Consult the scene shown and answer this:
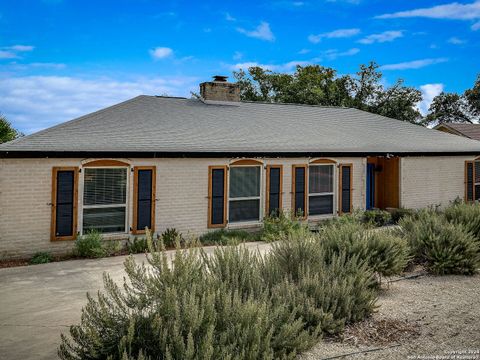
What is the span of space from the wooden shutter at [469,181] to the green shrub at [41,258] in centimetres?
1641

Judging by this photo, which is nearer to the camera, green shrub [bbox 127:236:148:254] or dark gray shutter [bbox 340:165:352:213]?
green shrub [bbox 127:236:148:254]

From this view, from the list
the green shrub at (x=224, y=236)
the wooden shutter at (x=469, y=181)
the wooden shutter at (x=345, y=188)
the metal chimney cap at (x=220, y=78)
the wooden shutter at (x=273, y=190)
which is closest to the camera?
the green shrub at (x=224, y=236)

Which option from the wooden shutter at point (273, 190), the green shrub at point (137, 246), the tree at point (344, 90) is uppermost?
the tree at point (344, 90)

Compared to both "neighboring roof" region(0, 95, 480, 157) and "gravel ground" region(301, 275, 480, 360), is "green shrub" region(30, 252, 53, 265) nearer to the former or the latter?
"neighboring roof" region(0, 95, 480, 157)

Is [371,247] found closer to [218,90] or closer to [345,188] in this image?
[345,188]

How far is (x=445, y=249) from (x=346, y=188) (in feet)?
22.8

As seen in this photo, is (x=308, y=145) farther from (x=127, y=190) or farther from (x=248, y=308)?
(x=248, y=308)

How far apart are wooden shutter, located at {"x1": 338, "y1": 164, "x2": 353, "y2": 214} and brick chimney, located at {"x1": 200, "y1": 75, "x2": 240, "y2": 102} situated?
5.90 meters

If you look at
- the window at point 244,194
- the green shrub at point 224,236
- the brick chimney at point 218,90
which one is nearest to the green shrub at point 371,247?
the green shrub at point 224,236

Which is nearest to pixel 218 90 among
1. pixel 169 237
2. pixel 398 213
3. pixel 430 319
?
pixel 169 237

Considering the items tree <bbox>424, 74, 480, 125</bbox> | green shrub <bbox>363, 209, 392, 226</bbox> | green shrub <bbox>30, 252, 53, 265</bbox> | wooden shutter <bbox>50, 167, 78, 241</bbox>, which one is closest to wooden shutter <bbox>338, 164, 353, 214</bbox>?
green shrub <bbox>363, 209, 392, 226</bbox>

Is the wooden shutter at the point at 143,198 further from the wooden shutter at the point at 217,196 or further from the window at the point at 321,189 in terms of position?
the window at the point at 321,189

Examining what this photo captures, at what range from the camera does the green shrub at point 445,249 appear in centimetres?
798

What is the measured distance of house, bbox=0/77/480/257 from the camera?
1010 cm
